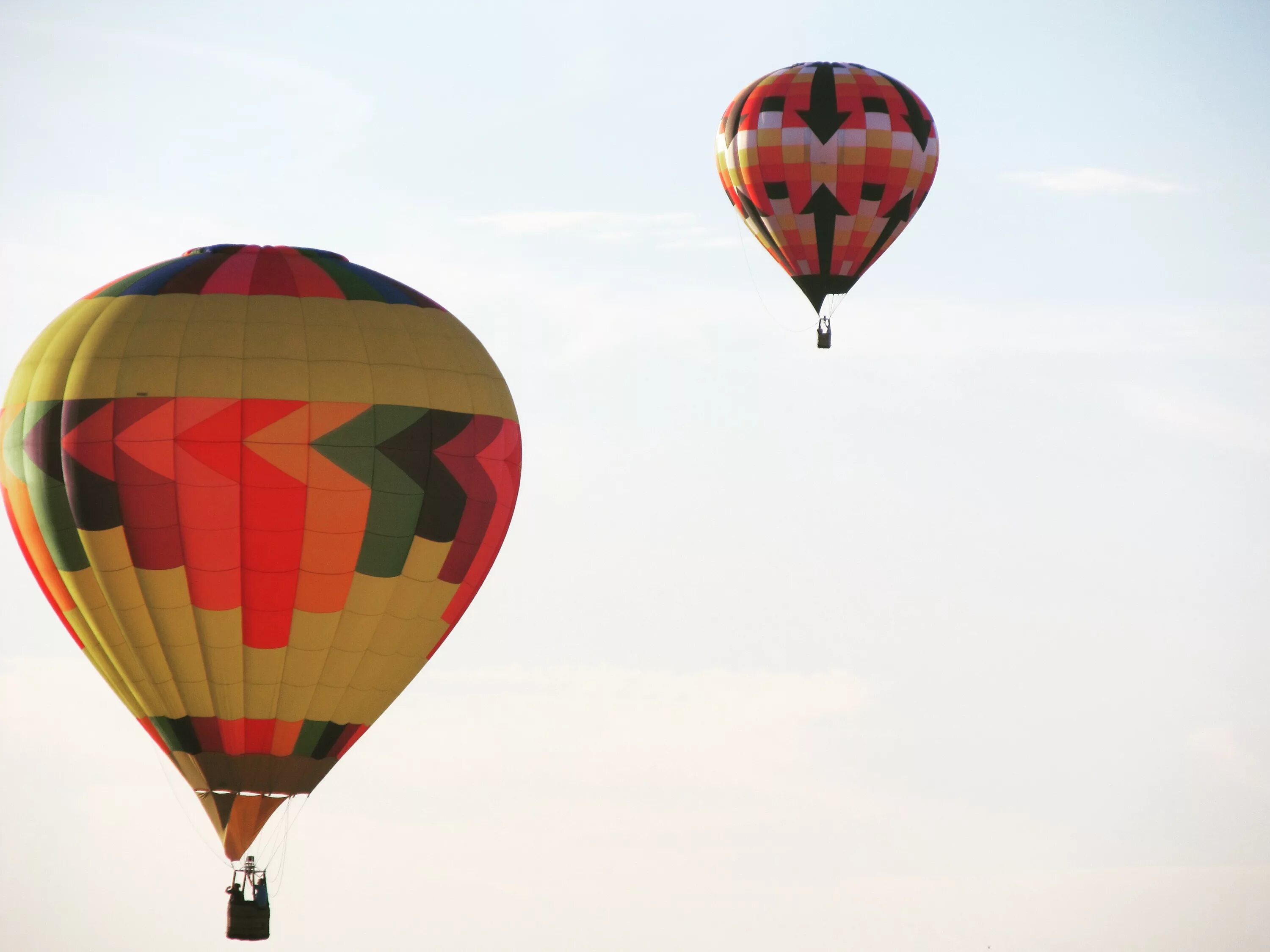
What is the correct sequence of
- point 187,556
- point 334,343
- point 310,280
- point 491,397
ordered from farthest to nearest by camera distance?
point 491,397
point 310,280
point 334,343
point 187,556

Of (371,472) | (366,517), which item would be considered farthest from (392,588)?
(371,472)

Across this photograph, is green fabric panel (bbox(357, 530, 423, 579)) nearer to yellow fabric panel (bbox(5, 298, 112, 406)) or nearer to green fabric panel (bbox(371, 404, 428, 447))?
green fabric panel (bbox(371, 404, 428, 447))

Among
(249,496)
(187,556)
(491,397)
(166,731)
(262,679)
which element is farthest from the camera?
(491,397)

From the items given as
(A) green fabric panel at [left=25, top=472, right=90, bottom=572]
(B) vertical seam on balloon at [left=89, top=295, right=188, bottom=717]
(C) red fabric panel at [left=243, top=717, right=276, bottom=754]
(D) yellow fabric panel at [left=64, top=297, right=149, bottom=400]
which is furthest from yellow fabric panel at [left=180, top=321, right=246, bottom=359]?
(C) red fabric panel at [left=243, top=717, right=276, bottom=754]

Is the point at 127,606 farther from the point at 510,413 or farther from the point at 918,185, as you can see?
the point at 918,185

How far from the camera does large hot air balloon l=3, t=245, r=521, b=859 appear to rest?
2950 cm

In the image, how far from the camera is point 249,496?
29.5 m

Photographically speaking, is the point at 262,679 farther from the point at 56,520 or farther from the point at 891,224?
the point at 891,224

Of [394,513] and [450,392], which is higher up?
[450,392]

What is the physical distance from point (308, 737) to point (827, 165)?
13.1m

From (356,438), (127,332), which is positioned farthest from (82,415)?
(356,438)

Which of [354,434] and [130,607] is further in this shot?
[130,607]

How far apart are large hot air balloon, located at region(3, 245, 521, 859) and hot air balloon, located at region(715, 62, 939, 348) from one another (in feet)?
33.0

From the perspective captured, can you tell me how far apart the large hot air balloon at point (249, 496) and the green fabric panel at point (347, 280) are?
4cm
